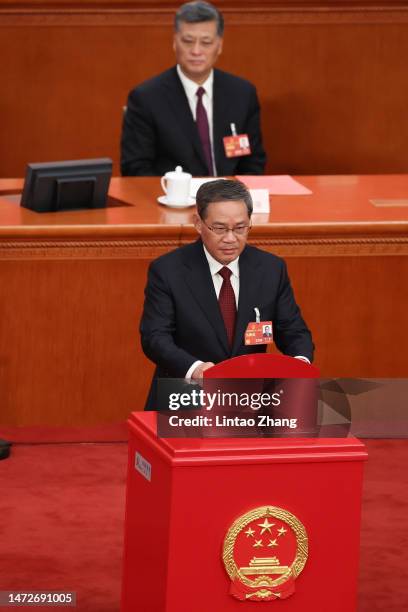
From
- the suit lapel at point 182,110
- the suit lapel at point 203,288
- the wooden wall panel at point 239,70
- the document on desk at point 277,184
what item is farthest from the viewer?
the wooden wall panel at point 239,70

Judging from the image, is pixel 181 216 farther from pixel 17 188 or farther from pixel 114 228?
pixel 17 188

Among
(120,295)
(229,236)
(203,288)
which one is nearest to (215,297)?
(203,288)

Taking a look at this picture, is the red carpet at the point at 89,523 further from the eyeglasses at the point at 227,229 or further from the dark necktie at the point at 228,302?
the eyeglasses at the point at 227,229

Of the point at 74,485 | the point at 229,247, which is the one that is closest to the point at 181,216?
the point at 74,485

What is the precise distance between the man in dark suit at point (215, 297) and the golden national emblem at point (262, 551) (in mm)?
579

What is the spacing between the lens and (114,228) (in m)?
3.97

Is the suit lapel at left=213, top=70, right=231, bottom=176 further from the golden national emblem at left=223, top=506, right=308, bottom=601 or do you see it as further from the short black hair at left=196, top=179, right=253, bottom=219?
the golden national emblem at left=223, top=506, right=308, bottom=601

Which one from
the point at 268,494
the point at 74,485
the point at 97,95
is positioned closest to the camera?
the point at 268,494

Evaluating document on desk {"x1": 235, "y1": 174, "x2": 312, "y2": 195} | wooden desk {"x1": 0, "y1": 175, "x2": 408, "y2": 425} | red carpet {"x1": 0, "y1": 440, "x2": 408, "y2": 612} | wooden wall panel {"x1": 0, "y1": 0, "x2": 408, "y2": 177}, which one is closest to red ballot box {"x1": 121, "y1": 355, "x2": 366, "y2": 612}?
red carpet {"x1": 0, "y1": 440, "x2": 408, "y2": 612}

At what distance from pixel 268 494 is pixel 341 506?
139 mm

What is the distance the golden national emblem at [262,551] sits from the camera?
7.75 feet

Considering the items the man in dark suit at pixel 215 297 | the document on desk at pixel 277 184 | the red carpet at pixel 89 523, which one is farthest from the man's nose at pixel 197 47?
the man in dark suit at pixel 215 297

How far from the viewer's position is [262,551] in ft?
7.77

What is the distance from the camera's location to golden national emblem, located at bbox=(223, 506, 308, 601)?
93.0 inches
